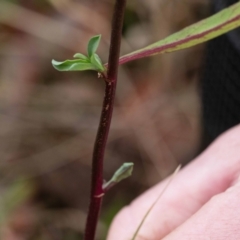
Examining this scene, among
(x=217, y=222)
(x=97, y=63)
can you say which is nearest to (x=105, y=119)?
(x=97, y=63)

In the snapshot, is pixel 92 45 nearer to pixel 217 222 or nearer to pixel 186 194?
pixel 217 222

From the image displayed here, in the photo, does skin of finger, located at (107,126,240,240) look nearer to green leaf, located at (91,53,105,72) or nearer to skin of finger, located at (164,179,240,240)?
skin of finger, located at (164,179,240,240)

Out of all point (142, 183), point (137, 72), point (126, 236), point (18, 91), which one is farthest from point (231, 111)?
point (18, 91)

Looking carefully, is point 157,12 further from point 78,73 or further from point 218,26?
point 218,26

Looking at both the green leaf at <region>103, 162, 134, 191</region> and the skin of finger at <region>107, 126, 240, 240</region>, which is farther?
the skin of finger at <region>107, 126, 240, 240</region>

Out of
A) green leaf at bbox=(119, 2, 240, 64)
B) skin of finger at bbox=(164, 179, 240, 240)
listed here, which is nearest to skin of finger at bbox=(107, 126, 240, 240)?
skin of finger at bbox=(164, 179, 240, 240)

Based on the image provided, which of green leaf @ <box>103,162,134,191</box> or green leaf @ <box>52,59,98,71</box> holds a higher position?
green leaf @ <box>52,59,98,71</box>

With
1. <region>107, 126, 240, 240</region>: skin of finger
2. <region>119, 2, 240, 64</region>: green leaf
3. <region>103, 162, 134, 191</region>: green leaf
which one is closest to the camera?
<region>119, 2, 240, 64</region>: green leaf
